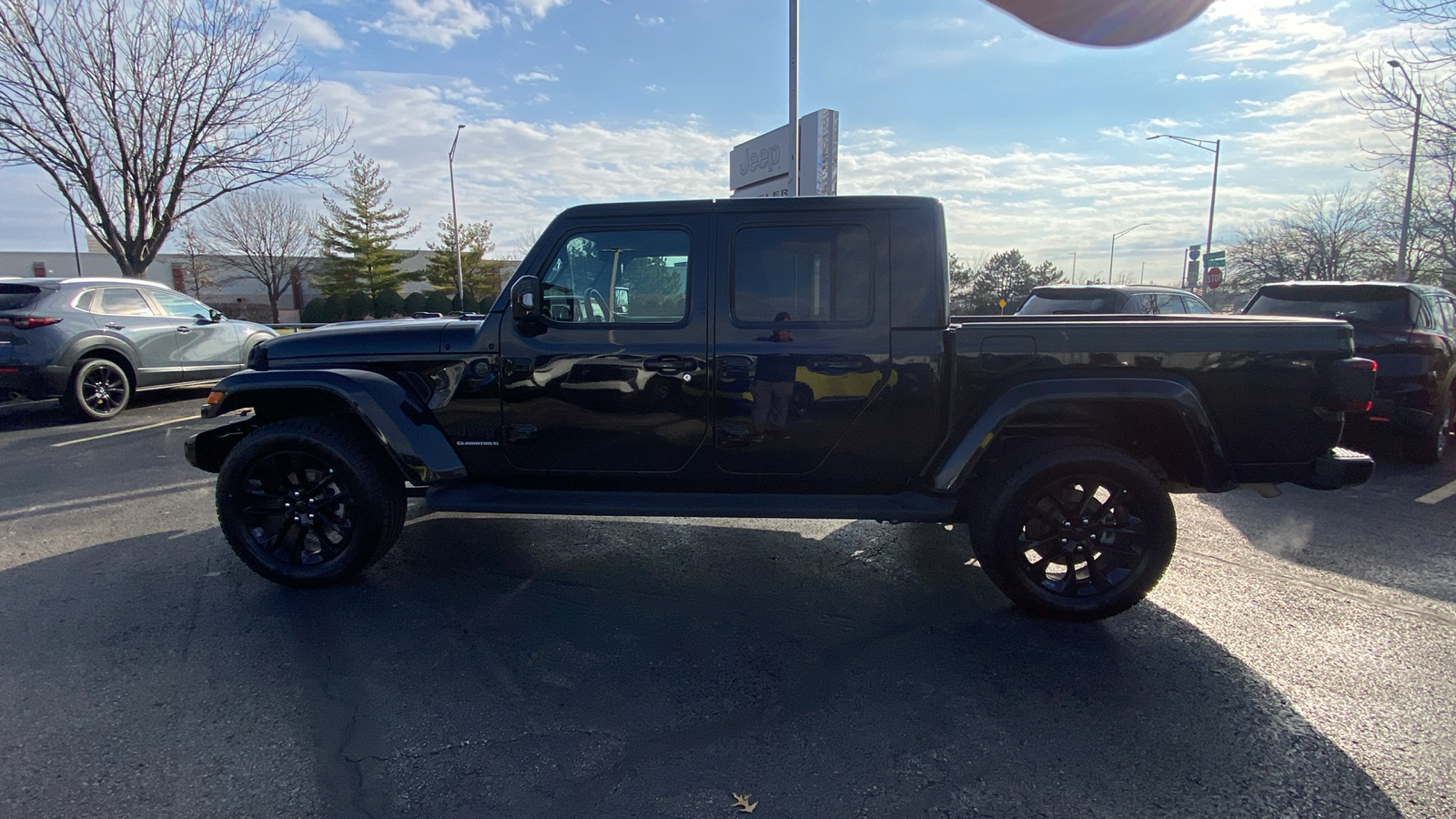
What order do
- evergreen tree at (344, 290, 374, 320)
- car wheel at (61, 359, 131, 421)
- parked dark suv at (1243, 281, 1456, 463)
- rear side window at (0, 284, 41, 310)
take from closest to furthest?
parked dark suv at (1243, 281, 1456, 463)
rear side window at (0, 284, 41, 310)
car wheel at (61, 359, 131, 421)
evergreen tree at (344, 290, 374, 320)

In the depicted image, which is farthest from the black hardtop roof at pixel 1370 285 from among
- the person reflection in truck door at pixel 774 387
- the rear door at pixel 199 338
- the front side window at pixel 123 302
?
the front side window at pixel 123 302

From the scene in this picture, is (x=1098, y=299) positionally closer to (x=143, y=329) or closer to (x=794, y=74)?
(x=794, y=74)

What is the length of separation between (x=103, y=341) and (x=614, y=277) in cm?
829

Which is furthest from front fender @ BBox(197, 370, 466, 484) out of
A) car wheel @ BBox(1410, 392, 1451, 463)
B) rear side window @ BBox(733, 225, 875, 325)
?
car wheel @ BBox(1410, 392, 1451, 463)

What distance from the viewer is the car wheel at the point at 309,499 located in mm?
3617

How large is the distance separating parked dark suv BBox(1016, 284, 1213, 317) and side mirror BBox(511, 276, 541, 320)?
706 cm

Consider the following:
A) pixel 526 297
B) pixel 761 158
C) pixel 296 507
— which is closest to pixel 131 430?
pixel 296 507

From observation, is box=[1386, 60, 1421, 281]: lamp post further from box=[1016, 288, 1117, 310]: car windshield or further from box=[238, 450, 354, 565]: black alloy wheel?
box=[238, 450, 354, 565]: black alloy wheel

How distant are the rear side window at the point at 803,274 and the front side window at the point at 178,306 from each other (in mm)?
9397

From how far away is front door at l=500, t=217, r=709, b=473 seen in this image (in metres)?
3.56

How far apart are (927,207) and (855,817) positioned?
2.71 m

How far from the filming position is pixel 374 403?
357 cm

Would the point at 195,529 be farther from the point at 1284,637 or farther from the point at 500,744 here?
the point at 1284,637

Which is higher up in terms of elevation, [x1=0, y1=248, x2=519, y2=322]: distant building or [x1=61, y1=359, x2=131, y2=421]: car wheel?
[x1=0, y1=248, x2=519, y2=322]: distant building
